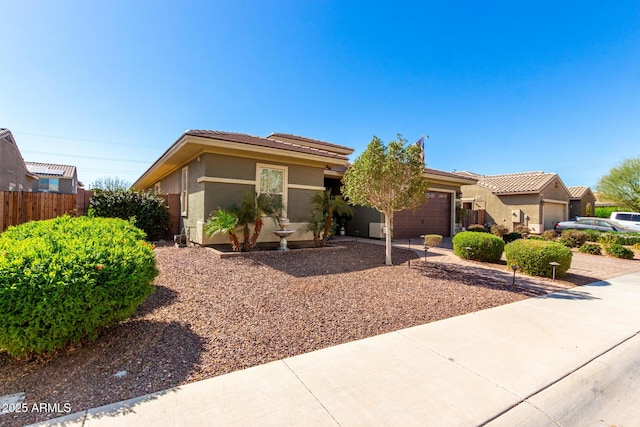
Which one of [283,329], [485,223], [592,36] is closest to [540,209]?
[485,223]

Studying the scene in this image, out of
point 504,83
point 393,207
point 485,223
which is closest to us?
point 393,207

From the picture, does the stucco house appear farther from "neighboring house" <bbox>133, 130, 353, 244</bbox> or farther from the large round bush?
the large round bush

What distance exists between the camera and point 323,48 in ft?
36.7

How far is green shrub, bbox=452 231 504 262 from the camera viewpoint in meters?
9.05

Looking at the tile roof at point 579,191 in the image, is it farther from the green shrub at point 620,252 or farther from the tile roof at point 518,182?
the green shrub at point 620,252

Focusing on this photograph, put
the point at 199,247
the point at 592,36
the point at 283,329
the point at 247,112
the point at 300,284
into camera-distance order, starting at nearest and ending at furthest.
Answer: the point at 283,329 < the point at 300,284 < the point at 199,247 < the point at 592,36 < the point at 247,112

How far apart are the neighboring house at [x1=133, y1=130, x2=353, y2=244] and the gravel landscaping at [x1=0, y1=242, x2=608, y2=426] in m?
2.06

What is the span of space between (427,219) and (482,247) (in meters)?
6.82

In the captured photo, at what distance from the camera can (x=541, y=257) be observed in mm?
7434

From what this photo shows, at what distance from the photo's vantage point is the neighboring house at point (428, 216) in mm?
14602

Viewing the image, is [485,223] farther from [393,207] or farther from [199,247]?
[199,247]

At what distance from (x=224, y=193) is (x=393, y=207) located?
17.9ft

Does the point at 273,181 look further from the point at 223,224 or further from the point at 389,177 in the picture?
the point at 389,177

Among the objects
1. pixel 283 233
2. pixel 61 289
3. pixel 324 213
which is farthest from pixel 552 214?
pixel 61 289
